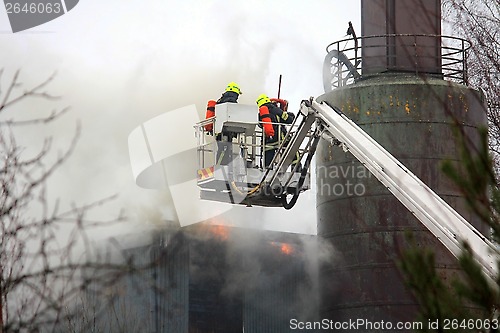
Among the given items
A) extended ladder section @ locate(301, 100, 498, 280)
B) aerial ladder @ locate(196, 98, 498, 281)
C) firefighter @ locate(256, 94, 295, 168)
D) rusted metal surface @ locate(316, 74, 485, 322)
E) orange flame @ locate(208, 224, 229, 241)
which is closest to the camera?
extended ladder section @ locate(301, 100, 498, 280)

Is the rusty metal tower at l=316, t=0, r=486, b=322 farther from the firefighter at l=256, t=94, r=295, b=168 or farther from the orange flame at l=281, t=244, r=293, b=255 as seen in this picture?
the orange flame at l=281, t=244, r=293, b=255

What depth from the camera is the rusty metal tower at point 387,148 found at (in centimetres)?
1678

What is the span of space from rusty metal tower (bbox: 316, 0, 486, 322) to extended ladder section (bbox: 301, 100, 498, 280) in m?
1.55

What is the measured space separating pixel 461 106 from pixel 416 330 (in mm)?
12660

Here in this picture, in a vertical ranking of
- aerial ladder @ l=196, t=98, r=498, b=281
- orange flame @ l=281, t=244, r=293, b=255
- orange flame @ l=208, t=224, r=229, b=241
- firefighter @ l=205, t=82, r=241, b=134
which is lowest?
orange flame @ l=281, t=244, r=293, b=255

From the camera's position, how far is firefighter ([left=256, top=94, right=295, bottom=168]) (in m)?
17.2

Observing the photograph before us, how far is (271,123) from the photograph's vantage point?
1712 centimetres

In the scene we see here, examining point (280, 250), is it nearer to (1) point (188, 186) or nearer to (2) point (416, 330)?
(1) point (188, 186)

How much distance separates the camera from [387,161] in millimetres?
13406

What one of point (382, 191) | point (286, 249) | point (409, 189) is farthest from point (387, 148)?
point (286, 249)

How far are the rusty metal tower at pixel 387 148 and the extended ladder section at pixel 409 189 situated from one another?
1.55 meters

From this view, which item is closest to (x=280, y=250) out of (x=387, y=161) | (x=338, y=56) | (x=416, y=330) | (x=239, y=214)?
(x=239, y=214)

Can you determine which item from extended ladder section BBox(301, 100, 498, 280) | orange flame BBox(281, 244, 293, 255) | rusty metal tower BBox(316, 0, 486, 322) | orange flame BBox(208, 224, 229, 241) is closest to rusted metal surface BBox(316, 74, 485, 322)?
rusty metal tower BBox(316, 0, 486, 322)

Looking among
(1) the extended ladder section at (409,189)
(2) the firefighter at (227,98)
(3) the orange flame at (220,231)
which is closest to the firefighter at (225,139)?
(2) the firefighter at (227,98)
